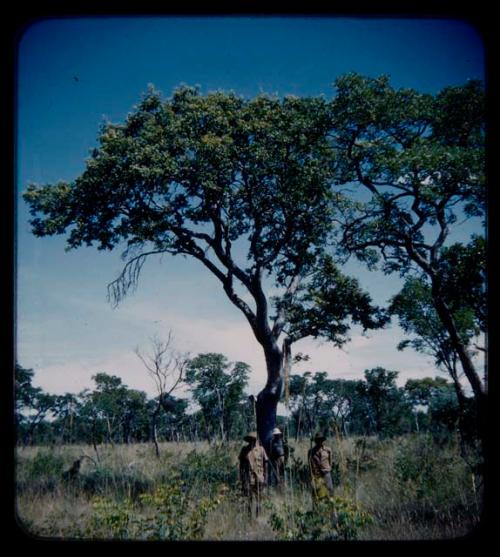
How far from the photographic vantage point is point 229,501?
5129 millimetres

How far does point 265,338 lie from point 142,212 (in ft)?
14.8

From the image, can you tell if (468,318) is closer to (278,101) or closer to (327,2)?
(278,101)

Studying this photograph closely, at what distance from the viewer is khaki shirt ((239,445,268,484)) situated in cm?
634

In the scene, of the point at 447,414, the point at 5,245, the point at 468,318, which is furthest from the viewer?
the point at 468,318

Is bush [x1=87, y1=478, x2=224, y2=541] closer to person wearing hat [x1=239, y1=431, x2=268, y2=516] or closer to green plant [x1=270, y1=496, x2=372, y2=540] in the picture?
green plant [x1=270, y1=496, x2=372, y2=540]

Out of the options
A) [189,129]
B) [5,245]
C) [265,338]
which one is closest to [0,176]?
[5,245]

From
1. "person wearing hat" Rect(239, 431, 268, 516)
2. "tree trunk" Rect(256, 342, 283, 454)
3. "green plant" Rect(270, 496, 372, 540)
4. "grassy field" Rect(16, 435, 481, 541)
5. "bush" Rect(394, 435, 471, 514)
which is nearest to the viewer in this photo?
"green plant" Rect(270, 496, 372, 540)

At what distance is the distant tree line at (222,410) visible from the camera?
15.5 feet

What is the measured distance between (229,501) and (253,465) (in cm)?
136

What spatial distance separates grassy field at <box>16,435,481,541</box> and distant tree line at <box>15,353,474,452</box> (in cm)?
40

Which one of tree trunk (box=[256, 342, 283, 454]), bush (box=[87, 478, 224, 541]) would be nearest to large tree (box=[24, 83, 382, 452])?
tree trunk (box=[256, 342, 283, 454])

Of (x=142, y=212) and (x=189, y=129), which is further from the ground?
(x=189, y=129)

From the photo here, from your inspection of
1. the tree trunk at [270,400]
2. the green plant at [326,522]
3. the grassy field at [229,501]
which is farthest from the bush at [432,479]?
the tree trunk at [270,400]

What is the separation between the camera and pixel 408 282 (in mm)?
10617
